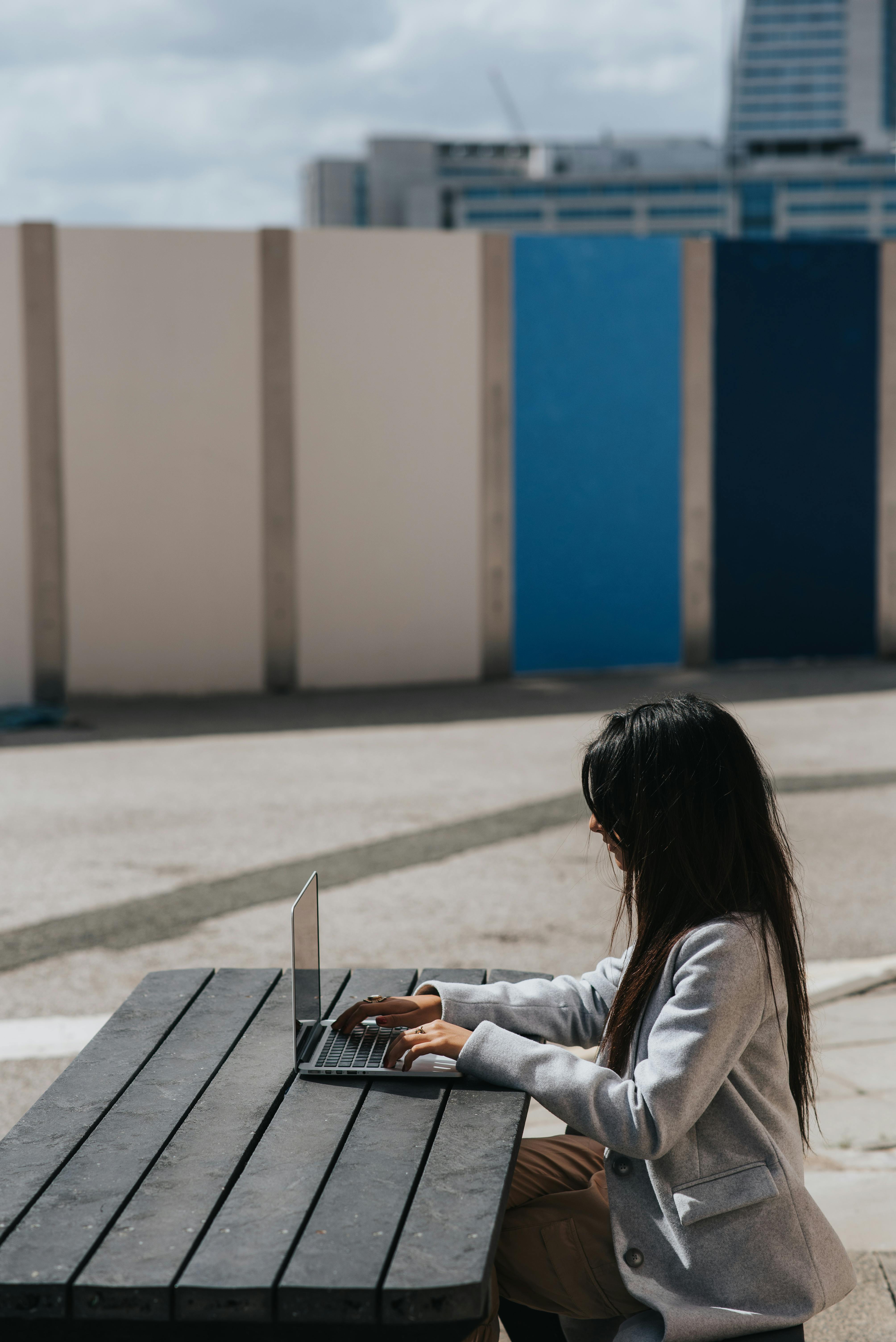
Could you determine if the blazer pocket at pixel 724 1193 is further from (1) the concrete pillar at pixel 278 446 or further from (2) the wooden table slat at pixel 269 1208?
(1) the concrete pillar at pixel 278 446

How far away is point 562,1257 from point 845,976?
320 cm

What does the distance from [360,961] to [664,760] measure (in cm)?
353

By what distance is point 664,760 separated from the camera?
227 centimetres

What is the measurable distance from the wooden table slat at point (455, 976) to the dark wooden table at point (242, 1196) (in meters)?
0.41

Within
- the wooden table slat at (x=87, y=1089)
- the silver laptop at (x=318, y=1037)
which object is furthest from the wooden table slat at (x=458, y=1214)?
the wooden table slat at (x=87, y=1089)

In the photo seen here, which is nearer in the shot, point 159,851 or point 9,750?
point 159,851

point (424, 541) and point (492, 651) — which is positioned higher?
point (424, 541)

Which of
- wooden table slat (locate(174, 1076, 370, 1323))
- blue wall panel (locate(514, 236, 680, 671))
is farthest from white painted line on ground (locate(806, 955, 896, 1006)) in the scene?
blue wall panel (locate(514, 236, 680, 671))

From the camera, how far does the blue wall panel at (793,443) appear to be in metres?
14.4

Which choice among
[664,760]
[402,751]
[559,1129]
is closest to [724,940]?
[664,760]

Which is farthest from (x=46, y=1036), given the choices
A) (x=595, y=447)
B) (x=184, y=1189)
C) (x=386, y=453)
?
(x=595, y=447)

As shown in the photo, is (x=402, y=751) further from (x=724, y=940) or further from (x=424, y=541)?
(x=724, y=940)

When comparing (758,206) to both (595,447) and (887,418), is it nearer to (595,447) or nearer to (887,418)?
(887,418)

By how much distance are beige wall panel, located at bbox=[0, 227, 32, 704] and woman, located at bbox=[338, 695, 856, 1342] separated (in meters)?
11.3
